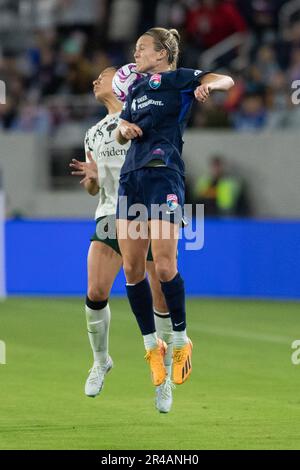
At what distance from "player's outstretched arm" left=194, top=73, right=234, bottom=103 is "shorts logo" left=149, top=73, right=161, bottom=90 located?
1.12ft

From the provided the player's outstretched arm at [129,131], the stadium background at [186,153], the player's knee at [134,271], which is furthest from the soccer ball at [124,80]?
the stadium background at [186,153]

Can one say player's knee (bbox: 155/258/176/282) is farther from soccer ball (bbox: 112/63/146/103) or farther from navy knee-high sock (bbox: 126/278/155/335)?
soccer ball (bbox: 112/63/146/103)

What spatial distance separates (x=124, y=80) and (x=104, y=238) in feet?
3.72

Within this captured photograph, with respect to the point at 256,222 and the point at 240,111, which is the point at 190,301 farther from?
the point at 240,111

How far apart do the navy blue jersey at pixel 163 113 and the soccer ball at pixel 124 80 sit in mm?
415

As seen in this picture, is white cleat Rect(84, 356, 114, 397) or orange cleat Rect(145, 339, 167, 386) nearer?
orange cleat Rect(145, 339, 167, 386)

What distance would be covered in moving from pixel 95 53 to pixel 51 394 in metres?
12.9

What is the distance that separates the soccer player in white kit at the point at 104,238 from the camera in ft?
29.3

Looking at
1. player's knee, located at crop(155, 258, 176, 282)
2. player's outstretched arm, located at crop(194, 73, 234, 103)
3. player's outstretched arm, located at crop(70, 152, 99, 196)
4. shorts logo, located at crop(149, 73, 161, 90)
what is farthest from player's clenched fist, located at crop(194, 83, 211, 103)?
player's outstretched arm, located at crop(70, 152, 99, 196)

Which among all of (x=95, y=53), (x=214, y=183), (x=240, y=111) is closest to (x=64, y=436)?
(x=214, y=183)

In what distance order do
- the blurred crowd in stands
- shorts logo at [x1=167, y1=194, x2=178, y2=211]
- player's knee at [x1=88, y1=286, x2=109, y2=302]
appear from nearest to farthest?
shorts logo at [x1=167, y1=194, x2=178, y2=211]
player's knee at [x1=88, y1=286, x2=109, y2=302]
the blurred crowd in stands

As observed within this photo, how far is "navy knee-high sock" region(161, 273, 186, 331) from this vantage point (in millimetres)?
8039

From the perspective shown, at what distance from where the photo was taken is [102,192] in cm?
911

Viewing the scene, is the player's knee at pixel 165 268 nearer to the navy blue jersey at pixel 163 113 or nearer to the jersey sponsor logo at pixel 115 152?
the navy blue jersey at pixel 163 113
